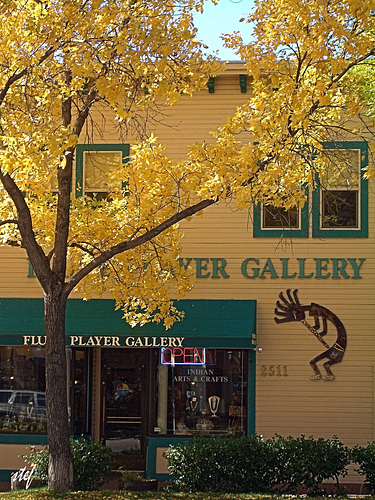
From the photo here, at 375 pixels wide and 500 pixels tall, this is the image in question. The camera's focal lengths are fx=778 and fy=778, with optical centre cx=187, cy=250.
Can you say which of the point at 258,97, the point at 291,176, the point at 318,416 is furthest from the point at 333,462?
the point at 258,97

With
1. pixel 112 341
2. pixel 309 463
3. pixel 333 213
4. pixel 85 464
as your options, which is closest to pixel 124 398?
pixel 112 341

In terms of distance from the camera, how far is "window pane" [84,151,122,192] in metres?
14.7

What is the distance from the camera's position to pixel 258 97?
9797 millimetres

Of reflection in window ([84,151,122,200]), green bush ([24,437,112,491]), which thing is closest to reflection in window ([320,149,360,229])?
reflection in window ([84,151,122,200])

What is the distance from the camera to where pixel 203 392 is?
47.1ft

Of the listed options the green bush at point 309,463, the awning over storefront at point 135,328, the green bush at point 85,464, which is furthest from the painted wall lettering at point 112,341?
the green bush at point 309,463

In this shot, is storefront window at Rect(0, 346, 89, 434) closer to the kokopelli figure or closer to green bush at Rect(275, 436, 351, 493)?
the kokopelli figure

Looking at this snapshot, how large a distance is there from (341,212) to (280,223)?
1139 millimetres

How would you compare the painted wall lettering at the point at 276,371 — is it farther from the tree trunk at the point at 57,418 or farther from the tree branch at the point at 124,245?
the tree trunk at the point at 57,418

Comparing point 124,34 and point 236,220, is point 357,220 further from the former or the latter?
point 124,34

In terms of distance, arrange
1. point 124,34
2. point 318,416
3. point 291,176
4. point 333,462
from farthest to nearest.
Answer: point 318,416 < point 333,462 < point 291,176 < point 124,34

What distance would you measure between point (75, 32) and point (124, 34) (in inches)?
53.2

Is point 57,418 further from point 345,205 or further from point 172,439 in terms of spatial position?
point 345,205

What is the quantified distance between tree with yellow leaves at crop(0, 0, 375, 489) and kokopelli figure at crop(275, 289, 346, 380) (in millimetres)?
4084
